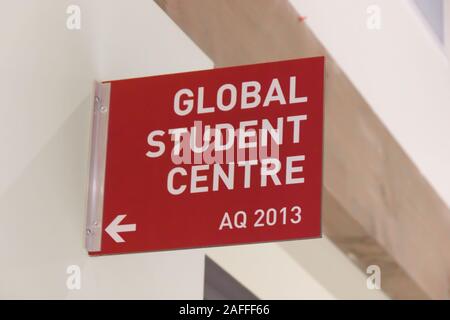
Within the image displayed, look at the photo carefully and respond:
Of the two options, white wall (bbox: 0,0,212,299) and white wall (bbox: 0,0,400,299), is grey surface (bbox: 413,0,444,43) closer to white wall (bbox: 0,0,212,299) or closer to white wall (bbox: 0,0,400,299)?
white wall (bbox: 0,0,400,299)

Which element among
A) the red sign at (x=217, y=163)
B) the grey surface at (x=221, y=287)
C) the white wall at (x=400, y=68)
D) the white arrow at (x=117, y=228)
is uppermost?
the white wall at (x=400, y=68)

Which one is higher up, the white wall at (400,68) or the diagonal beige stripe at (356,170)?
the white wall at (400,68)

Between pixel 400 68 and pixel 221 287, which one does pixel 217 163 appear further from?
pixel 221 287

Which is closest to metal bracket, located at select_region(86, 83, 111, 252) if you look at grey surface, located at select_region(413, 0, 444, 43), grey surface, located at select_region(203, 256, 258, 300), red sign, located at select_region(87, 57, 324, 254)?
red sign, located at select_region(87, 57, 324, 254)

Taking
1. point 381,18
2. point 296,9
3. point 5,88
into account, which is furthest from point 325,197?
point 5,88

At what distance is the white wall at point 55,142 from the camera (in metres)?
1.87

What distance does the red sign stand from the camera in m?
1.84

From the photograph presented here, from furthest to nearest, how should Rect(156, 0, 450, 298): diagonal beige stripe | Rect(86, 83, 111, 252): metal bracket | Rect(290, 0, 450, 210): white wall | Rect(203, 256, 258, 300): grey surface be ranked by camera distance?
Rect(203, 256, 258, 300): grey surface < Rect(290, 0, 450, 210): white wall < Rect(156, 0, 450, 298): diagonal beige stripe < Rect(86, 83, 111, 252): metal bracket

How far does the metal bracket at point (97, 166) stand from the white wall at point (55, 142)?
19mm

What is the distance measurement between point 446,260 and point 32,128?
207cm

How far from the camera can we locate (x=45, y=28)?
2.01 meters

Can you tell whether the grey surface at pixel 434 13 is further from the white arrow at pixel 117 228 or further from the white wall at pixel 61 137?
the white arrow at pixel 117 228

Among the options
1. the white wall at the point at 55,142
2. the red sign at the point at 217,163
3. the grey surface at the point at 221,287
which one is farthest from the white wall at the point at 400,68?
the red sign at the point at 217,163
